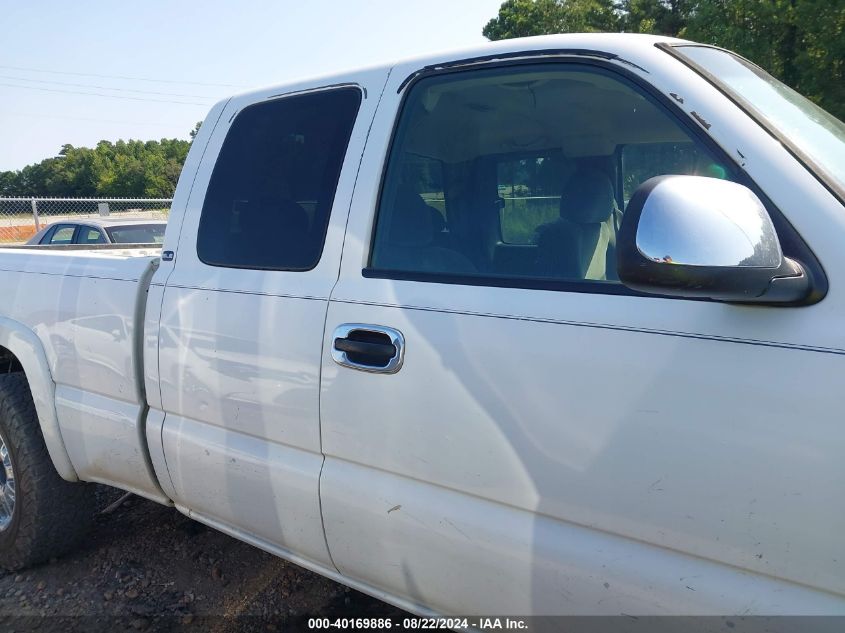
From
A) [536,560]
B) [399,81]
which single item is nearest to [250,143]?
[399,81]

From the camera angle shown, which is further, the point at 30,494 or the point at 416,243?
the point at 30,494

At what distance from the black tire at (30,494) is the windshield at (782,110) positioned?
3236mm

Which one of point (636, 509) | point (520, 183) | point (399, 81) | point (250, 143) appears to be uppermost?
point (399, 81)

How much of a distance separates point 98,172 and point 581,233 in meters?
63.4

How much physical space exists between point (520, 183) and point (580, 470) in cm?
108

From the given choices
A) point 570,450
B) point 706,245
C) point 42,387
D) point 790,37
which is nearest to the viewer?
point 706,245

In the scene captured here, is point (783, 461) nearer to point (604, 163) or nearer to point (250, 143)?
point (604, 163)

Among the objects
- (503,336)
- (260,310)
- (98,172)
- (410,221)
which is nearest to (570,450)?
(503,336)

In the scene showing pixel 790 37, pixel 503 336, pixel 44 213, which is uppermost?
pixel 790 37

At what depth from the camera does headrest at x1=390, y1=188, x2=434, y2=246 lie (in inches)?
83.6

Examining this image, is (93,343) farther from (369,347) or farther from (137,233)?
(137,233)

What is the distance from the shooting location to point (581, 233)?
1979mm

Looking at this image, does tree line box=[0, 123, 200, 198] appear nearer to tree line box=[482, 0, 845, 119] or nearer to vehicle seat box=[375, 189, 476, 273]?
tree line box=[482, 0, 845, 119]

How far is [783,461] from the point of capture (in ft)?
4.37
